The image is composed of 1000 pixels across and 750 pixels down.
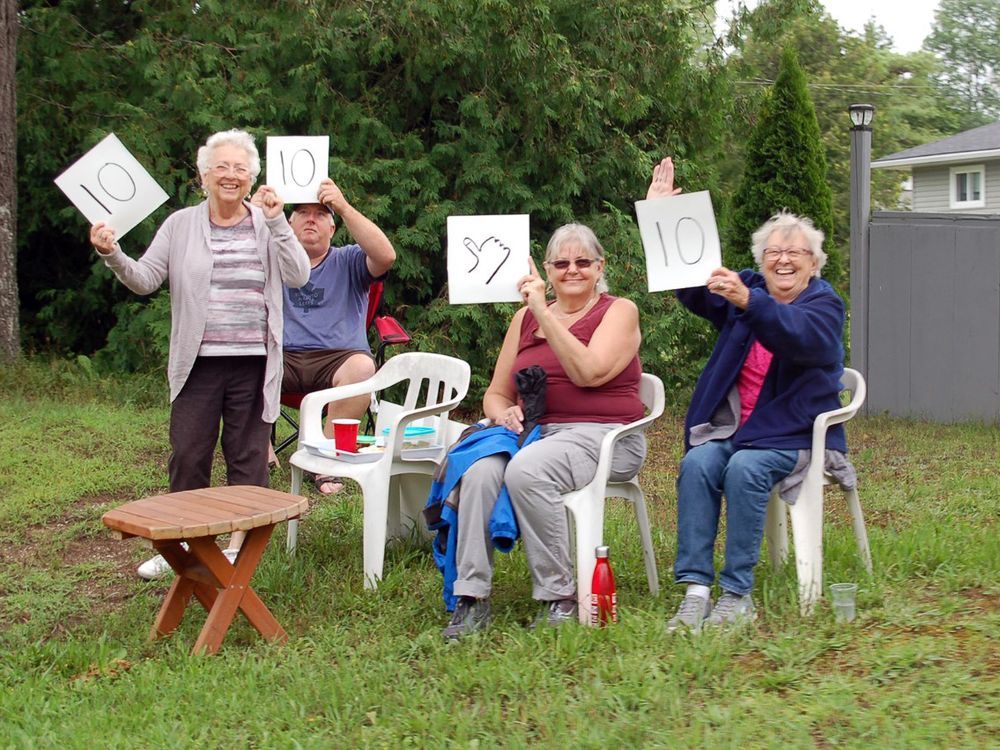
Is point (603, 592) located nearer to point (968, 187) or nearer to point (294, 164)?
point (294, 164)

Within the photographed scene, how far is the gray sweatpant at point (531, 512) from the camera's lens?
13.2ft

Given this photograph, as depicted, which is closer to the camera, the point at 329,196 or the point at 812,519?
the point at 812,519

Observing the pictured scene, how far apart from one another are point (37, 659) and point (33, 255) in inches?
331

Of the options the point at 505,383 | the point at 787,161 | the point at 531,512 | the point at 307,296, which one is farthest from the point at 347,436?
the point at 787,161

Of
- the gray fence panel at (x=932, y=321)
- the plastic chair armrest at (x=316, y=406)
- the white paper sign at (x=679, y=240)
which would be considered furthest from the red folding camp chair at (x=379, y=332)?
the gray fence panel at (x=932, y=321)

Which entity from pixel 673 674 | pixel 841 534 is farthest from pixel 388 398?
pixel 673 674

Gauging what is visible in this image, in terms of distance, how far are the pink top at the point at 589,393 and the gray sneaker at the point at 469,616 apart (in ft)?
2.47

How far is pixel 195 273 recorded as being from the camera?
185 inches

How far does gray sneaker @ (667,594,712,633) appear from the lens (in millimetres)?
3864

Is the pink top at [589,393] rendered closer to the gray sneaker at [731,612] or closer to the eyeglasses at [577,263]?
the eyeglasses at [577,263]

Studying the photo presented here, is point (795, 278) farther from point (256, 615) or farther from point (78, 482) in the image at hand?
point (78, 482)

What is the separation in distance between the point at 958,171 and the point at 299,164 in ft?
71.8

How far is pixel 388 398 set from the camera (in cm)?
959

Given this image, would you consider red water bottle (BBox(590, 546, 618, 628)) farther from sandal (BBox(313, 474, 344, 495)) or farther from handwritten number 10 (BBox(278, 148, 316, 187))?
sandal (BBox(313, 474, 344, 495))
